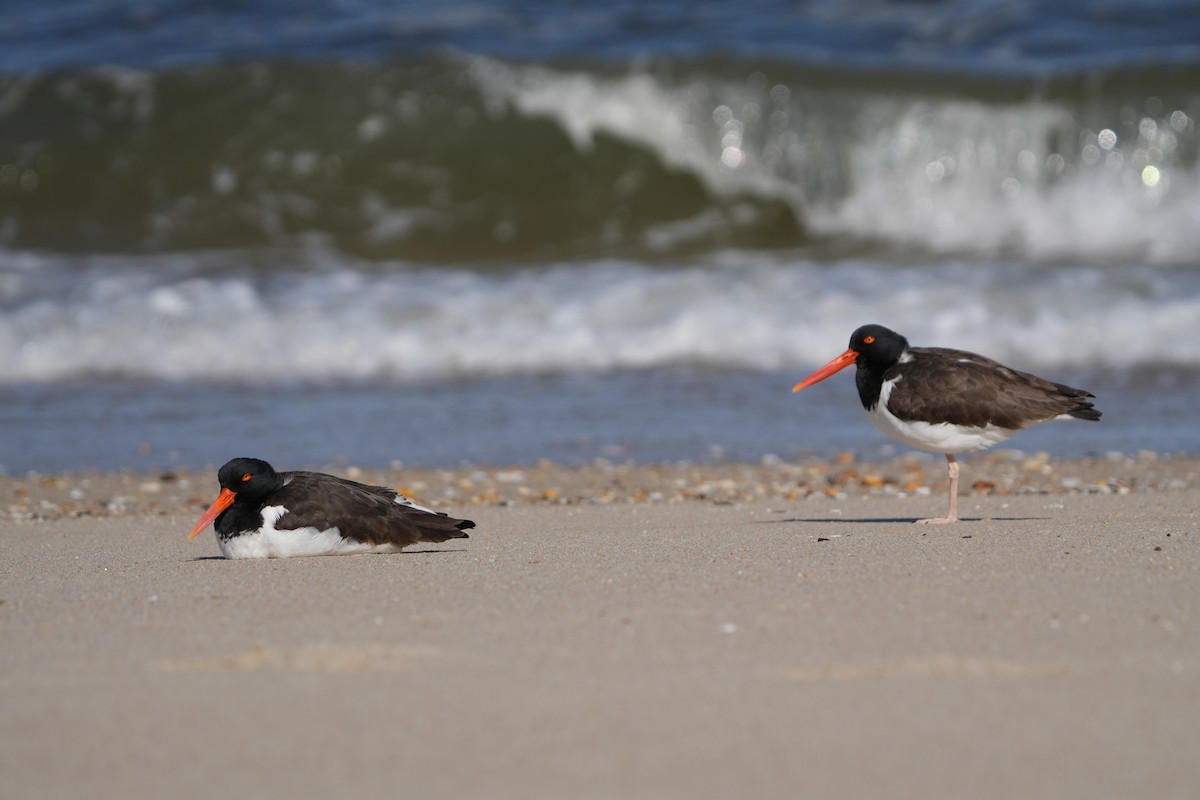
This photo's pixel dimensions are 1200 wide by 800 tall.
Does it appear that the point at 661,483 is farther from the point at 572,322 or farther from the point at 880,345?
the point at 572,322

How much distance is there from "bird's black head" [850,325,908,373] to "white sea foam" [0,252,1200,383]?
433 cm

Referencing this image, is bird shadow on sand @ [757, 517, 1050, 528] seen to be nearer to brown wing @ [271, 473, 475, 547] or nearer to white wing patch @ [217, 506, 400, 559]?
brown wing @ [271, 473, 475, 547]

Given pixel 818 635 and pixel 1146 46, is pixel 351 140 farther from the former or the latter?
pixel 818 635

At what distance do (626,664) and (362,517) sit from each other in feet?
5.69

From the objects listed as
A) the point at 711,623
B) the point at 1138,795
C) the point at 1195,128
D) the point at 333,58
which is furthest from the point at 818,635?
the point at 333,58

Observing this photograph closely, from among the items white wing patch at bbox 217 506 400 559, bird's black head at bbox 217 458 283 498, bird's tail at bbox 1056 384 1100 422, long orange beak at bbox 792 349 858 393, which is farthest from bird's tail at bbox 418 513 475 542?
bird's tail at bbox 1056 384 1100 422

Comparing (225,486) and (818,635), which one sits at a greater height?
(225,486)

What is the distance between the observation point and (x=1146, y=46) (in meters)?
16.8

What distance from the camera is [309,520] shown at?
5.02m

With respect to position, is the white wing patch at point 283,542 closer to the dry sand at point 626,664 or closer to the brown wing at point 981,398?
the dry sand at point 626,664

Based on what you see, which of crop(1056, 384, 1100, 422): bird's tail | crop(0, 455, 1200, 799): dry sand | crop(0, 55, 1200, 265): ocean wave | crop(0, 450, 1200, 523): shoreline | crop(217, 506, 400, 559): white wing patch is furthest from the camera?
crop(0, 55, 1200, 265): ocean wave

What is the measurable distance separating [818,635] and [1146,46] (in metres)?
15.1

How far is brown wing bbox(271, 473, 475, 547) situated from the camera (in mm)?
5020

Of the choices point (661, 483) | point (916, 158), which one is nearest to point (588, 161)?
point (916, 158)
